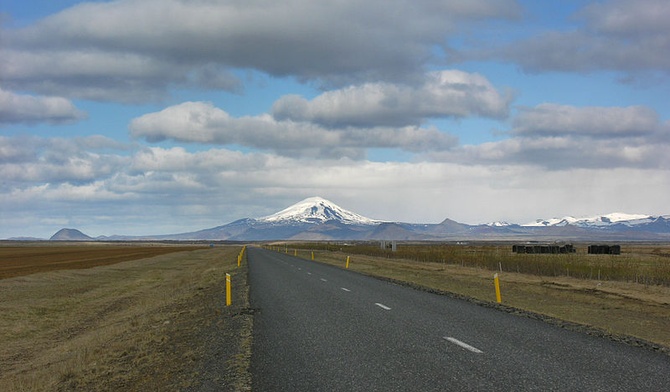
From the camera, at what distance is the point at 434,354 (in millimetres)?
11172

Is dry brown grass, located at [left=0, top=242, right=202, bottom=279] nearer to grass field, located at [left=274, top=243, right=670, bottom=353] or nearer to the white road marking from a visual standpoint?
grass field, located at [left=274, top=243, right=670, bottom=353]

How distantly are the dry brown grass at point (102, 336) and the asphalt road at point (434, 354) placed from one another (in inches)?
73.6

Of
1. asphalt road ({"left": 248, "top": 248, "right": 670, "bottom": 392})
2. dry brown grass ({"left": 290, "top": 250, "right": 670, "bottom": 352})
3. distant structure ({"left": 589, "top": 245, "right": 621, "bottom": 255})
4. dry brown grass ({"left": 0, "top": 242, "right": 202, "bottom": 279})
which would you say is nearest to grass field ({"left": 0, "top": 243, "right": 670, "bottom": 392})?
dry brown grass ({"left": 290, "top": 250, "right": 670, "bottom": 352})

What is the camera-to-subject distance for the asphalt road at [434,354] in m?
9.00

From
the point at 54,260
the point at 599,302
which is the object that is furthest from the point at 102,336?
the point at 54,260

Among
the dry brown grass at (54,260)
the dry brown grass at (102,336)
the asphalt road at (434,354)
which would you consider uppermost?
the dry brown grass at (54,260)

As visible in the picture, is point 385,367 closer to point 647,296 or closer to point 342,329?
point 342,329

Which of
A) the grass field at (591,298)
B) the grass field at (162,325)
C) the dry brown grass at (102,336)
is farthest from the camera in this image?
the grass field at (591,298)

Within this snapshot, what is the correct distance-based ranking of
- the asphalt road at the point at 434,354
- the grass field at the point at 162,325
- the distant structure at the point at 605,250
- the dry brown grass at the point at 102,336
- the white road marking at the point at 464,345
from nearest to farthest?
the asphalt road at the point at 434,354 → the white road marking at the point at 464,345 → the grass field at the point at 162,325 → the dry brown grass at the point at 102,336 → the distant structure at the point at 605,250

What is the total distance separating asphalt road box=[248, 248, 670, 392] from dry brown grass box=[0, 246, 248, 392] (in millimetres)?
1869

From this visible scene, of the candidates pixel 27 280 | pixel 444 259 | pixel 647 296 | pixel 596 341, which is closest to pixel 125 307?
pixel 27 280

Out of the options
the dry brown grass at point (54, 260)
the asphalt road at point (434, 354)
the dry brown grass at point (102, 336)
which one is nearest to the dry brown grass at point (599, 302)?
the asphalt road at point (434, 354)

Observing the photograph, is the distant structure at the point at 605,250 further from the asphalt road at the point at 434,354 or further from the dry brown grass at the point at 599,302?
the asphalt road at the point at 434,354

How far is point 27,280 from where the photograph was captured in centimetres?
4384
